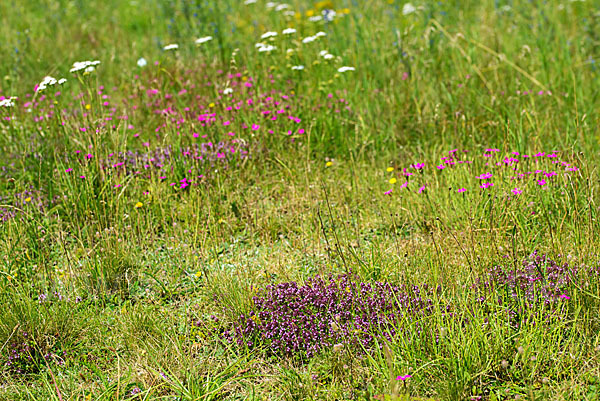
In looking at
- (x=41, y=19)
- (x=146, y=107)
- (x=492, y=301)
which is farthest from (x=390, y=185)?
(x=41, y=19)

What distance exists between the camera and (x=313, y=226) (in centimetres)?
353

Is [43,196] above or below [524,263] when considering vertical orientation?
above

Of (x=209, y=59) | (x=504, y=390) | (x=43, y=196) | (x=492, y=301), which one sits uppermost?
(x=209, y=59)

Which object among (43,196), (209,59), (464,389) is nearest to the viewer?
(464,389)

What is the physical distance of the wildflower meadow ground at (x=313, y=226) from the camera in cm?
251

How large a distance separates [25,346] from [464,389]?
2.00 m

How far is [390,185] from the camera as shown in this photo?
384 cm

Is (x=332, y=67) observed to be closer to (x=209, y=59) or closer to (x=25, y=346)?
(x=209, y=59)

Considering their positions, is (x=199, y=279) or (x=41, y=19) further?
(x=41, y=19)

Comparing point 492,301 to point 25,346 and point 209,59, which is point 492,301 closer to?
point 25,346

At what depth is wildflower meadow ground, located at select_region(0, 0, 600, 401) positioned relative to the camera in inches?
98.7

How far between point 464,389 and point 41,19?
7.30 meters

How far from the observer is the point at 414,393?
2354mm

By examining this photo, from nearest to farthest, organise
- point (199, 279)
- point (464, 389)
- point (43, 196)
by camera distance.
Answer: point (464, 389) → point (199, 279) → point (43, 196)
